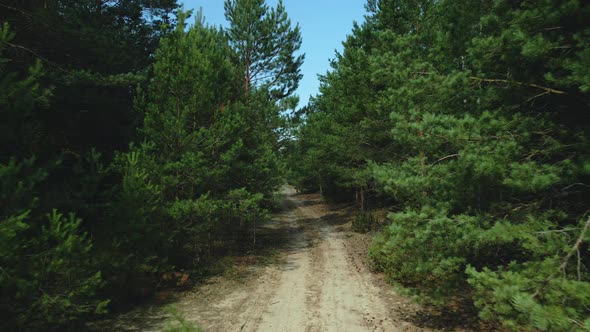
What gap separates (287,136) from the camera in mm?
19672

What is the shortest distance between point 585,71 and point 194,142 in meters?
10.3

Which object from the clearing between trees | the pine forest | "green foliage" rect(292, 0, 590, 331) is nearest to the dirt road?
the clearing between trees

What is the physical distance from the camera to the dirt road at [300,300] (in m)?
8.30

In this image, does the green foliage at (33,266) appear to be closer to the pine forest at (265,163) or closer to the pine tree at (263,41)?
the pine forest at (265,163)

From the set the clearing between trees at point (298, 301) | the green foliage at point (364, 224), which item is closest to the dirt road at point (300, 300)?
the clearing between trees at point (298, 301)

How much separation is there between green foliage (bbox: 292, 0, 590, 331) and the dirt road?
8.49ft

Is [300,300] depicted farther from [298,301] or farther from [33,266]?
[33,266]

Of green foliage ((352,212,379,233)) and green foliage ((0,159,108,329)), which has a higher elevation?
green foliage ((0,159,108,329))

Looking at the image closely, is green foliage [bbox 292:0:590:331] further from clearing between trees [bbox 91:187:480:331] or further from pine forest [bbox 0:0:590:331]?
clearing between trees [bbox 91:187:480:331]

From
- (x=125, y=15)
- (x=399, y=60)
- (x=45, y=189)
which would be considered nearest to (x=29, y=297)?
(x=45, y=189)

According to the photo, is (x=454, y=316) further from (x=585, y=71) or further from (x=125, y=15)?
(x=125, y=15)

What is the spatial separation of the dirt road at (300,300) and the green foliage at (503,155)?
2589 millimetres

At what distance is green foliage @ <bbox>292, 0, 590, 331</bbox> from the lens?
15.4ft

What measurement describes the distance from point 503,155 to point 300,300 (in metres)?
7.03
